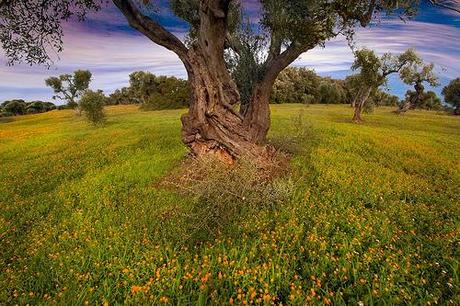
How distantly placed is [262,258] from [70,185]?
9020 millimetres

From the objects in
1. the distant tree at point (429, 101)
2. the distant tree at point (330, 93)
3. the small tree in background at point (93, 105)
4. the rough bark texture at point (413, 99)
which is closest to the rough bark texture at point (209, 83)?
the small tree in background at point (93, 105)

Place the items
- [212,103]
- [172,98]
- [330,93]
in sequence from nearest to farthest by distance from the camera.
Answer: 1. [212,103]
2. [172,98]
3. [330,93]

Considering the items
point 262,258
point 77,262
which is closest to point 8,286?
point 77,262

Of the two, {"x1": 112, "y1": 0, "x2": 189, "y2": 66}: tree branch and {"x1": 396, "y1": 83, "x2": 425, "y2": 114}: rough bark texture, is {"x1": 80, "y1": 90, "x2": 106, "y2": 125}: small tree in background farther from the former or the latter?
{"x1": 396, "y1": 83, "x2": 425, "y2": 114}: rough bark texture

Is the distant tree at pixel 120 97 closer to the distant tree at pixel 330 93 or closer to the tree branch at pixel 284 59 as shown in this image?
the distant tree at pixel 330 93

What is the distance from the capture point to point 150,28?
1098 cm

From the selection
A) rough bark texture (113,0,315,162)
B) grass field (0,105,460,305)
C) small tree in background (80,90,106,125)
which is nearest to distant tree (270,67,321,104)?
small tree in background (80,90,106,125)

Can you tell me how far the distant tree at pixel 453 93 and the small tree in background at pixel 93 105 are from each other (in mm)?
80116

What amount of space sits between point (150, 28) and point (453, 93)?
89237 millimetres

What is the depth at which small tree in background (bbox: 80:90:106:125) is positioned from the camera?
1455 inches

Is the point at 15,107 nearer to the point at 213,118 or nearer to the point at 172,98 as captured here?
the point at 172,98

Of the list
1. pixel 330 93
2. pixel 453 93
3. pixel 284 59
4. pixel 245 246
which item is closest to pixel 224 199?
pixel 245 246

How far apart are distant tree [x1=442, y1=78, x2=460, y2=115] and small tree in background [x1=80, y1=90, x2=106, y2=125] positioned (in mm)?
80116

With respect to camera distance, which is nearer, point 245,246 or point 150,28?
point 245,246
